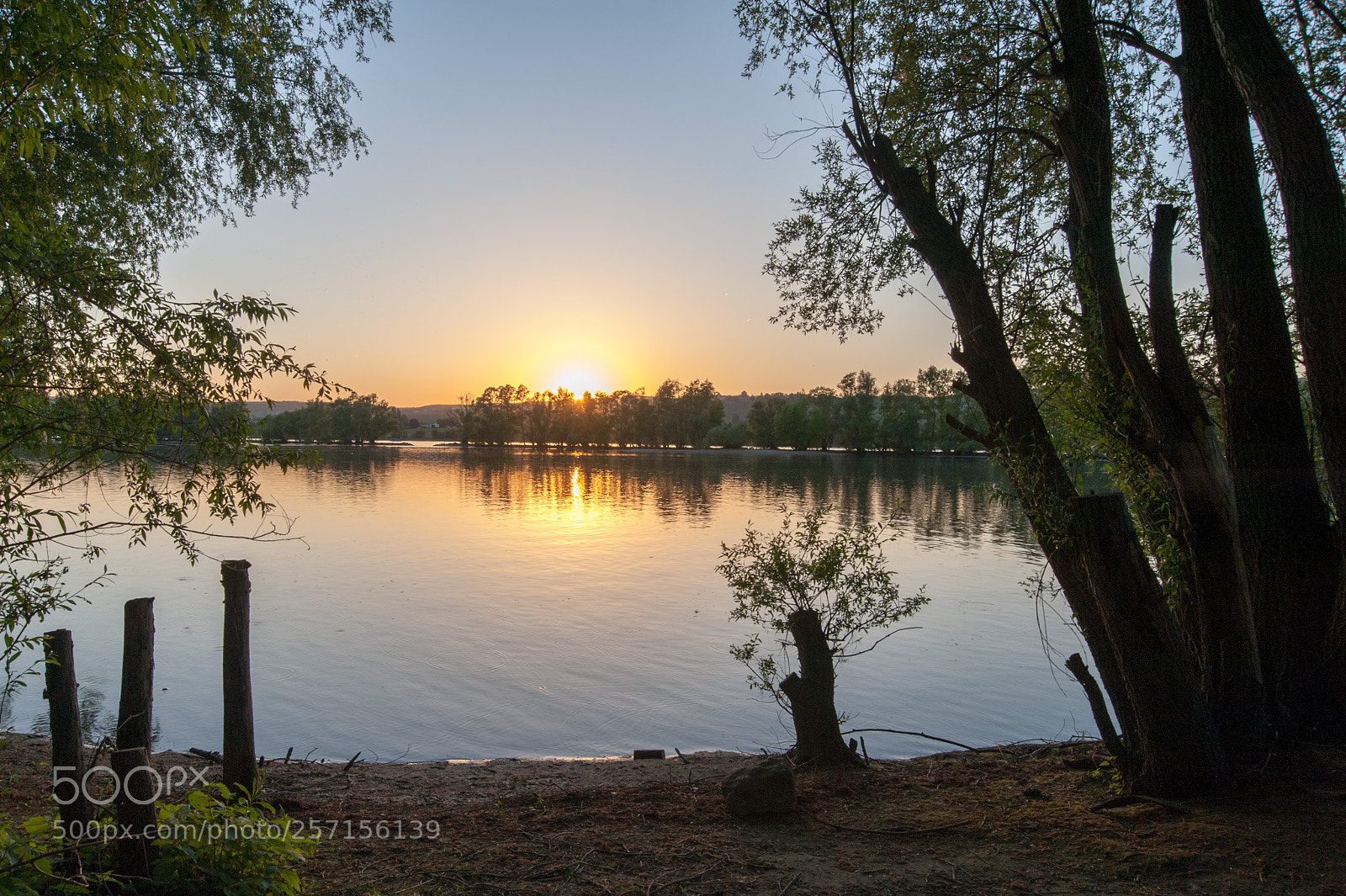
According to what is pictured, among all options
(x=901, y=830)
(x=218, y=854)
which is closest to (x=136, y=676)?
(x=218, y=854)

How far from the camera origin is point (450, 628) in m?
14.2

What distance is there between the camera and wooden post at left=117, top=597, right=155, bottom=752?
4.34 meters

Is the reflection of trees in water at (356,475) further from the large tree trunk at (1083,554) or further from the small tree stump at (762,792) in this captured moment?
the large tree trunk at (1083,554)

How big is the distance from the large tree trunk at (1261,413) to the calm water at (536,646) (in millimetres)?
1551

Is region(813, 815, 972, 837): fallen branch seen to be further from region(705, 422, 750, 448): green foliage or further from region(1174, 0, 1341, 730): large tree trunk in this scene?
region(705, 422, 750, 448): green foliage

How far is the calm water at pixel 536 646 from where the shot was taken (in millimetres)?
9492

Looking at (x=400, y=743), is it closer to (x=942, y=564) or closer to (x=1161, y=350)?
(x=1161, y=350)

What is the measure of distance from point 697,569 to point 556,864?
52.5ft

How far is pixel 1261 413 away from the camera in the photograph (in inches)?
210

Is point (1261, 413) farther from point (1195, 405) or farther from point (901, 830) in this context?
point (901, 830)

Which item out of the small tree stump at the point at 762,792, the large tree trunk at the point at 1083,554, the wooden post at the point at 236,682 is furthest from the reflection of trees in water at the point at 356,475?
the large tree trunk at the point at 1083,554

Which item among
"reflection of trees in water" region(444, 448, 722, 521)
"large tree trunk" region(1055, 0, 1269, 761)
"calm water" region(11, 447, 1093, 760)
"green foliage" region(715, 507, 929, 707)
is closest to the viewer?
"large tree trunk" region(1055, 0, 1269, 761)

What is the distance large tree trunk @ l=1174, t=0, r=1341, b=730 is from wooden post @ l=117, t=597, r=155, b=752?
6.97 meters

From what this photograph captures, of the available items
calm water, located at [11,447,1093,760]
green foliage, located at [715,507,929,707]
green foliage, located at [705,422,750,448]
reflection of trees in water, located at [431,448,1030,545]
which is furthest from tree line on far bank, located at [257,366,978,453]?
green foliage, located at [715,507,929,707]
